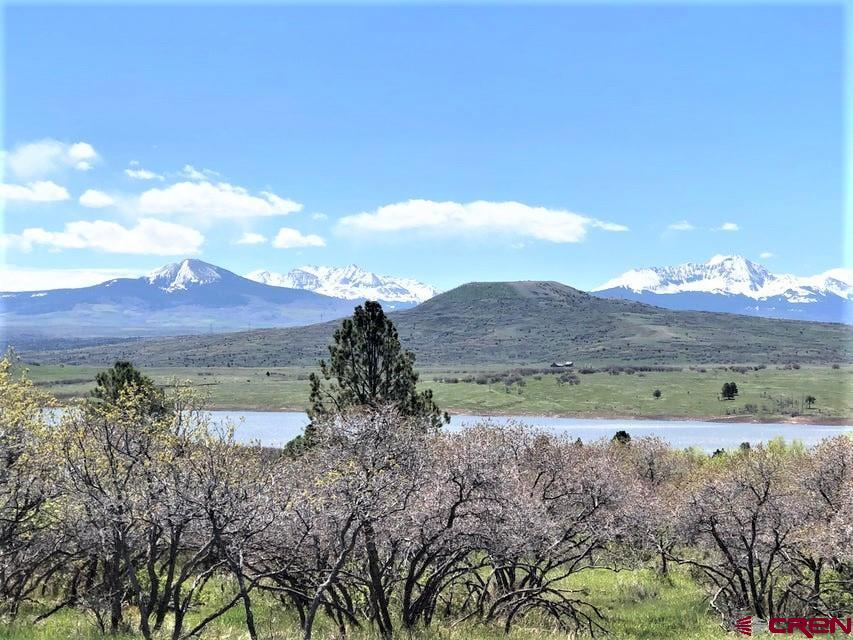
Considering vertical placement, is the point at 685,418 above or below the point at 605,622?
below

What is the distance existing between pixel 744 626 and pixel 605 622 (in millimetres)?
5724

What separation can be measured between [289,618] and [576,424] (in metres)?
157

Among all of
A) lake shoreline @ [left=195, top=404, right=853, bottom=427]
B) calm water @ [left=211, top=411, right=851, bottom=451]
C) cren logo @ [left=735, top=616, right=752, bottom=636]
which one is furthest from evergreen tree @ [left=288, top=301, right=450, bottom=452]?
lake shoreline @ [left=195, top=404, right=853, bottom=427]

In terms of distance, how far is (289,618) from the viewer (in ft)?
75.4

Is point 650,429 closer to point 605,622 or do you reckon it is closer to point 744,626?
point 605,622

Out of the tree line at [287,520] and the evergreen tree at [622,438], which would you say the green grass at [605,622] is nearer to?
the tree line at [287,520]

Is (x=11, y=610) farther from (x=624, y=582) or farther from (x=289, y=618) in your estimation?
(x=624, y=582)

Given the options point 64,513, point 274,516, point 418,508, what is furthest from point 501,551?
point 64,513

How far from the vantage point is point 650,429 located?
161750mm

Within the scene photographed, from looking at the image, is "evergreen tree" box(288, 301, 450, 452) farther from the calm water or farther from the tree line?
the calm water

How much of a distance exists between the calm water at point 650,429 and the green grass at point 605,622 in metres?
94.7

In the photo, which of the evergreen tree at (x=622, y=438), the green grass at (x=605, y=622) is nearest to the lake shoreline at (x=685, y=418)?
the evergreen tree at (x=622, y=438)

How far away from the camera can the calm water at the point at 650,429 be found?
139225mm

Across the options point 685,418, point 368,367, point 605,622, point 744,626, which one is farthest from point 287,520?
point 685,418
